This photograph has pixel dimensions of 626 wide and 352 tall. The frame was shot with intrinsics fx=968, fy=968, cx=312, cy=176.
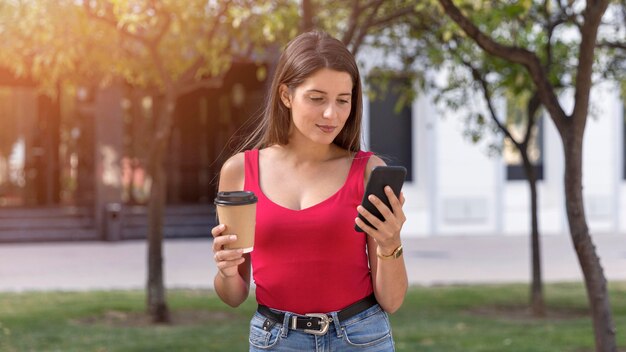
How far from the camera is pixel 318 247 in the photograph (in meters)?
2.62

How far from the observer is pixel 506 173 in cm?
2294

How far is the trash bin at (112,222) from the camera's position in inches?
760

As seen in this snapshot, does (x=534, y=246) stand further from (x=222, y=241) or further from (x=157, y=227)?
(x=222, y=241)

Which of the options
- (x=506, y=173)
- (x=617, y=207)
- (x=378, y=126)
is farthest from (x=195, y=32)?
(x=617, y=207)

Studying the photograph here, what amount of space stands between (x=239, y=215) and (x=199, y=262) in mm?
13576

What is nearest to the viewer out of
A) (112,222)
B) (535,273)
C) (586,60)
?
(586,60)

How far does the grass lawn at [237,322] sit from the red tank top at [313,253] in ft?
18.1

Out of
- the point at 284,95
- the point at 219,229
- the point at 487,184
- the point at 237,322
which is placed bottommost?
the point at 237,322

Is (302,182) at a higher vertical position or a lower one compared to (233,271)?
higher

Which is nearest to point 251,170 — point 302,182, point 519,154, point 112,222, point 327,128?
point 302,182

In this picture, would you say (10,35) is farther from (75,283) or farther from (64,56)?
(75,283)

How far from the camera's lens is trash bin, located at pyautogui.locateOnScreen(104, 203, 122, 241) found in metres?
19.3

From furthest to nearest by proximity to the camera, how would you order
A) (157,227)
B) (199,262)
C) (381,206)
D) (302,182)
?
1. (199,262)
2. (157,227)
3. (302,182)
4. (381,206)

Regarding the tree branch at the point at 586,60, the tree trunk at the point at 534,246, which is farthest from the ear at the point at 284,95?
the tree trunk at the point at 534,246
